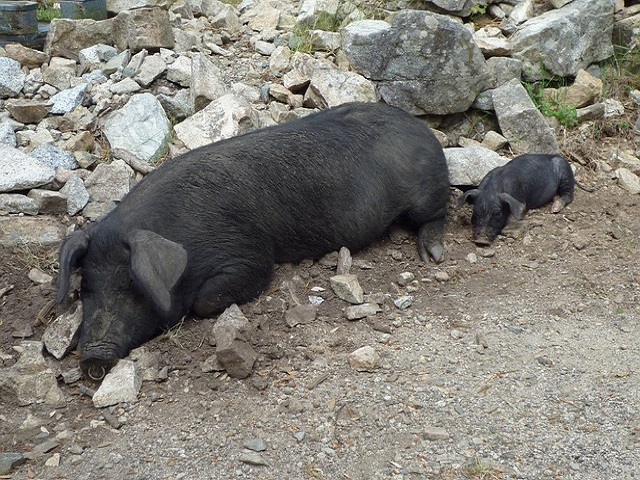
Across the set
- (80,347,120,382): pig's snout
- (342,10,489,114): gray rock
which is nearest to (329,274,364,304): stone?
(80,347,120,382): pig's snout

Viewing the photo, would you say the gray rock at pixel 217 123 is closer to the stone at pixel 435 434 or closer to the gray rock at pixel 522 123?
the gray rock at pixel 522 123

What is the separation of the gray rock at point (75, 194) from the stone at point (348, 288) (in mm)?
1815

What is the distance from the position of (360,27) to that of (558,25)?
1691mm

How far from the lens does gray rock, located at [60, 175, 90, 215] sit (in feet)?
19.3

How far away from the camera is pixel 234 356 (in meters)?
4.49

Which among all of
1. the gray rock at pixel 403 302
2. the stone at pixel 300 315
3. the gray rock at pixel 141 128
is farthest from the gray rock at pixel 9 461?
the gray rock at pixel 141 128

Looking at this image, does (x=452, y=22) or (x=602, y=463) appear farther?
(x=452, y=22)

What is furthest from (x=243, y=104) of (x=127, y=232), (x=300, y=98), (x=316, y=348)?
(x=316, y=348)

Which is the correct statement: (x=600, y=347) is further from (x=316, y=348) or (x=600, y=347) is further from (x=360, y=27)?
(x=360, y=27)

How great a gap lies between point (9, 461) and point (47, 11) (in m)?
6.25

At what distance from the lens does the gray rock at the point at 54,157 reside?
614 cm

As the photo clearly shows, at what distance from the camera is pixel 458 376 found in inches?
177

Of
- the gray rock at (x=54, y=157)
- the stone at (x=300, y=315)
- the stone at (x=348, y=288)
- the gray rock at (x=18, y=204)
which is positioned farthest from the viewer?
the gray rock at (x=54, y=157)

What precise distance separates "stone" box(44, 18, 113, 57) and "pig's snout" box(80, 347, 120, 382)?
145 inches
